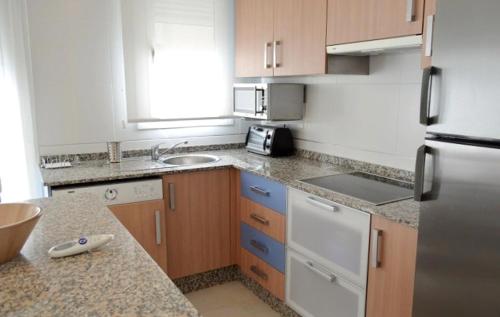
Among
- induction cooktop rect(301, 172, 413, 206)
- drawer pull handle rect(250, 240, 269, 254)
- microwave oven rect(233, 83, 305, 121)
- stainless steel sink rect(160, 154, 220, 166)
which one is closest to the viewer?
induction cooktop rect(301, 172, 413, 206)

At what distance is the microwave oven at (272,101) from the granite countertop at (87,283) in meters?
1.66

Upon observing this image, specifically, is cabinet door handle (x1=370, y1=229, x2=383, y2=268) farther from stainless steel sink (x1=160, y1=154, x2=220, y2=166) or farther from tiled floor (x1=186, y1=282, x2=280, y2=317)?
stainless steel sink (x1=160, y1=154, x2=220, y2=166)

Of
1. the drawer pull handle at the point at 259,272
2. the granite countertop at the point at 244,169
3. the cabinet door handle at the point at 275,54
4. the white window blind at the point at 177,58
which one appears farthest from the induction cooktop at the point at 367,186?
the white window blind at the point at 177,58

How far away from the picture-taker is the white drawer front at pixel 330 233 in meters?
1.84

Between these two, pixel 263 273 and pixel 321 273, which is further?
pixel 263 273

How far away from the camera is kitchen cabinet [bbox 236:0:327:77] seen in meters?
2.33

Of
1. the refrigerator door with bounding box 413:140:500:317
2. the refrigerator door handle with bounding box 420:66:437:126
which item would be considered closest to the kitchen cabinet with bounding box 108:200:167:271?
the refrigerator door with bounding box 413:140:500:317

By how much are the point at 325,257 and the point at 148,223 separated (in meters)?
1.15

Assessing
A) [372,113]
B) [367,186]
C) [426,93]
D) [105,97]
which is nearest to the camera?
[426,93]

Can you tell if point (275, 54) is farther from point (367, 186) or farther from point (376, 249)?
point (376, 249)

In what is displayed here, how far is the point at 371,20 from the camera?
1.96m

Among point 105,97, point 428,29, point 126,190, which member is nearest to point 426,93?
point 428,29

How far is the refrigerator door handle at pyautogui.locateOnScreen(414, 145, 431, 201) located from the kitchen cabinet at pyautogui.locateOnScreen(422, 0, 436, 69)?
0.41 m

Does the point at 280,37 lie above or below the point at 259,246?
above
